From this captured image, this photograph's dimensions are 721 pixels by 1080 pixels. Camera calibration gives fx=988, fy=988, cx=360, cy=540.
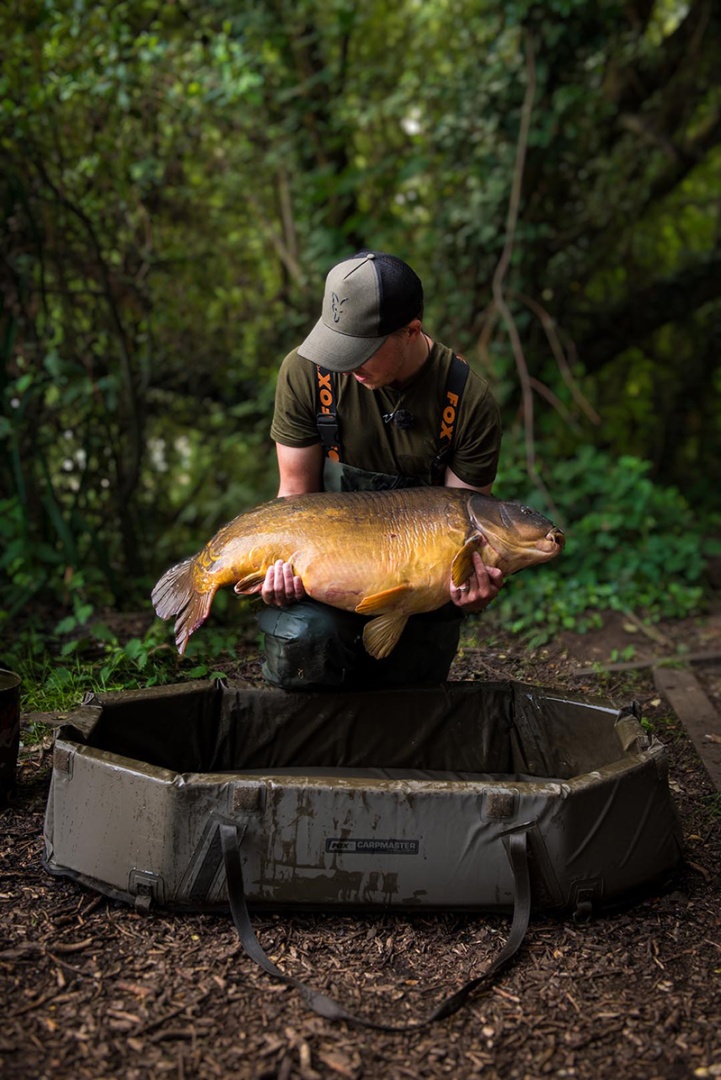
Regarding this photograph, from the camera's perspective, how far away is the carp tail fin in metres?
2.73

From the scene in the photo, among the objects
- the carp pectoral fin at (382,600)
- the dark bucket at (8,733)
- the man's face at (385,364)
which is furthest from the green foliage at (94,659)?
the man's face at (385,364)

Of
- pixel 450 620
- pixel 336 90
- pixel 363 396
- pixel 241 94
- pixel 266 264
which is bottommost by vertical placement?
pixel 450 620

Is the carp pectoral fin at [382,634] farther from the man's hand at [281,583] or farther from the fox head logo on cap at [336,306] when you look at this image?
the fox head logo on cap at [336,306]

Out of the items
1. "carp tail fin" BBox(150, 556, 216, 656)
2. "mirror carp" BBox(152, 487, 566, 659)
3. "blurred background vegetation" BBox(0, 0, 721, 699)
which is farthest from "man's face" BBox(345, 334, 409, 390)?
"blurred background vegetation" BBox(0, 0, 721, 699)

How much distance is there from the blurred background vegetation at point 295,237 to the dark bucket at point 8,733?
4.24 ft

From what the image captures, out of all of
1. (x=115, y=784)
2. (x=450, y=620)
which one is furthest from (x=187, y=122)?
(x=115, y=784)

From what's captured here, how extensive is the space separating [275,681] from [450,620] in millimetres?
573

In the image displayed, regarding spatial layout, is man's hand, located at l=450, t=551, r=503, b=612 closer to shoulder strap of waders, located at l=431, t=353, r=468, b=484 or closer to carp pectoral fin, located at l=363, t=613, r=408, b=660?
carp pectoral fin, located at l=363, t=613, r=408, b=660

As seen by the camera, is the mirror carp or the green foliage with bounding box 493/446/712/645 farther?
the green foliage with bounding box 493/446/712/645

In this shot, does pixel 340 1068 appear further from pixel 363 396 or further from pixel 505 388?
pixel 505 388

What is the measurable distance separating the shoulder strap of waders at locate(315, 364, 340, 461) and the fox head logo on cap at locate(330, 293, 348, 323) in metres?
0.25

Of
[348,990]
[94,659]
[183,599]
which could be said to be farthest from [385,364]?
[94,659]

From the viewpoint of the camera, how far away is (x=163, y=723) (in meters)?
2.81

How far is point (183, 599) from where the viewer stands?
2787mm
